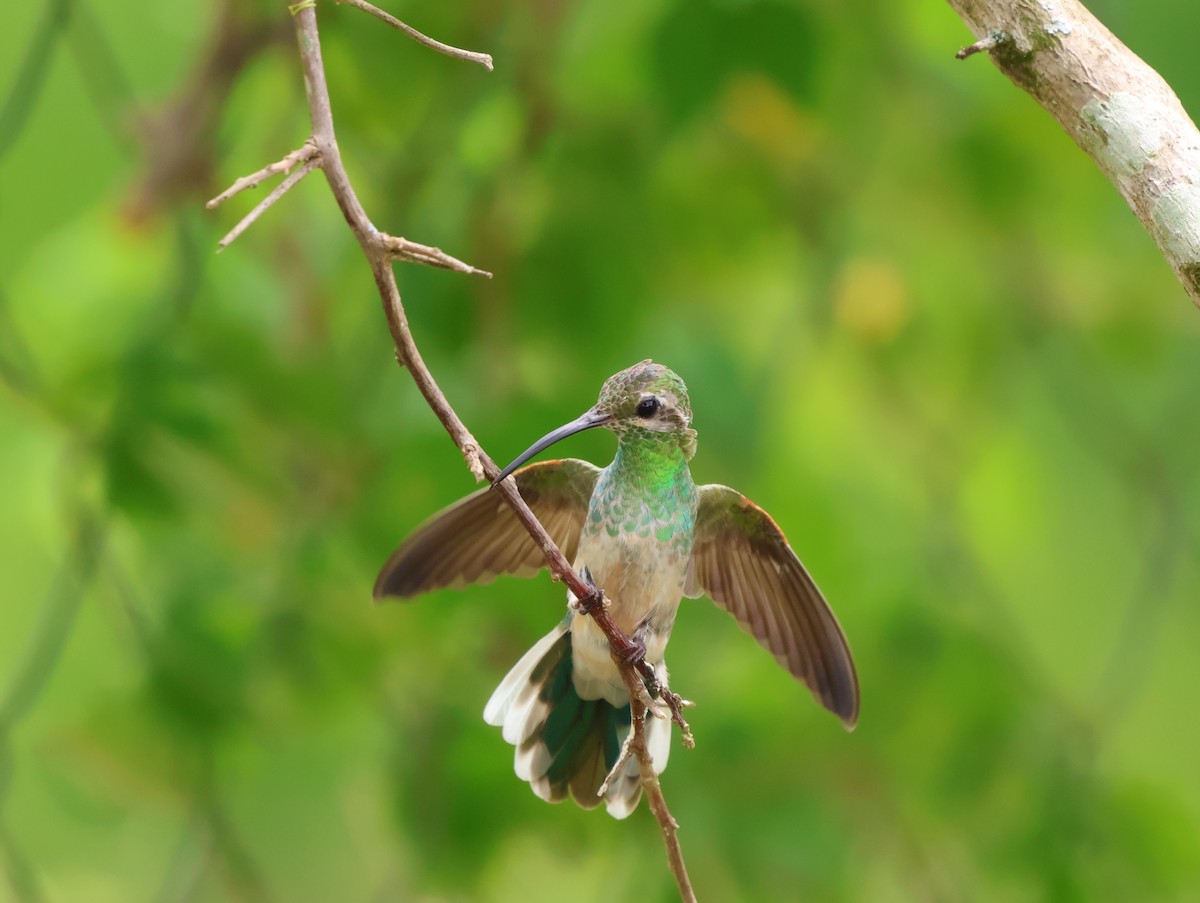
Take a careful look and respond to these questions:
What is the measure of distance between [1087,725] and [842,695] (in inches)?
56.4

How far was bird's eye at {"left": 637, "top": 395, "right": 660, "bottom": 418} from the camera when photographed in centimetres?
129

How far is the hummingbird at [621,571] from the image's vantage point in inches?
55.7

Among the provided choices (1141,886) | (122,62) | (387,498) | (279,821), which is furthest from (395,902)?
(122,62)

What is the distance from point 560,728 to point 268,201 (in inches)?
38.3

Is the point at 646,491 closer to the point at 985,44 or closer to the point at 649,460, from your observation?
the point at 649,460

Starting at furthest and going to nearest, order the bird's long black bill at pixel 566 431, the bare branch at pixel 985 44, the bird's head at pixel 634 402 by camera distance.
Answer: the bird's head at pixel 634 402
the bird's long black bill at pixel 566 431
the bare branch at pixel 985 44

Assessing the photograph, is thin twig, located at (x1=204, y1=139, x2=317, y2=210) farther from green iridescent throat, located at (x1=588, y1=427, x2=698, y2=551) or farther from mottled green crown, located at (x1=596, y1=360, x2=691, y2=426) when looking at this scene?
green iridescent throat, located at (x1=588, y1=427, x2=698, y2=551)

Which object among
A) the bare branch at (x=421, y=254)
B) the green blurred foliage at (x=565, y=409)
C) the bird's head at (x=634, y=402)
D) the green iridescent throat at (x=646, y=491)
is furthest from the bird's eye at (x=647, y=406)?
the green blurred foliage at (x=565, y=409)

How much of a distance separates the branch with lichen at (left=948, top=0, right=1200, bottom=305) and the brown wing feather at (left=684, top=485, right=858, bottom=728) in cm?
63

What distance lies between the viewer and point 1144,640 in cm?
272

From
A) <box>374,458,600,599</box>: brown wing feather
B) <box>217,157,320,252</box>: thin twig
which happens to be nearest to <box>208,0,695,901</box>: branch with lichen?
<box>217,157,320,252</box>: thin twig

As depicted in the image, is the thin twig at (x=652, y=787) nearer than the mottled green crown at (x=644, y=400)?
Yes

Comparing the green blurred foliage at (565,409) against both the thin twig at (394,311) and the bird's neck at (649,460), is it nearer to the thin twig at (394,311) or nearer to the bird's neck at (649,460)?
the bird's neck at (649,460)

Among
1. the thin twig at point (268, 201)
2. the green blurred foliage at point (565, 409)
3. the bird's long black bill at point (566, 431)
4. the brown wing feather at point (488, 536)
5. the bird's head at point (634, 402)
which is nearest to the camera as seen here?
the thin twig at point (268, 201)
